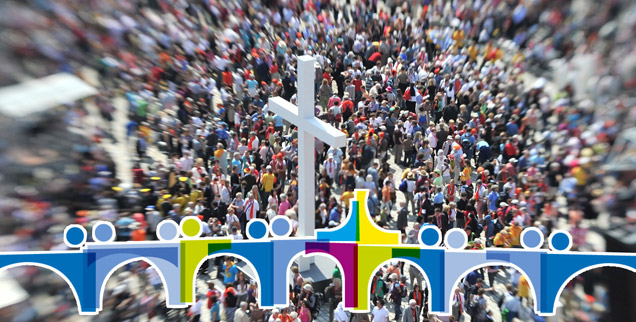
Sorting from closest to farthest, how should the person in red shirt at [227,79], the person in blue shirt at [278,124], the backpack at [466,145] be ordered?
1. the backpack at [466,145]
2. the person in blue shirt at [278,124]
3. the person in red shirt at [227,79]

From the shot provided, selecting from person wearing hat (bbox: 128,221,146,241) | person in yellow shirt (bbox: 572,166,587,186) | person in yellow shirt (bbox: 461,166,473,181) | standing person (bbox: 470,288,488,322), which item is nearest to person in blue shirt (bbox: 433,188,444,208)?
person in yellow shirt (bbox: 461,166,473,181)

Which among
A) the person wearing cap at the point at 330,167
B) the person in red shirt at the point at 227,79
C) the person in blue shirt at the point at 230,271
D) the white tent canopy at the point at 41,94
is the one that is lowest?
the person in blue shirt at the point at 230,271

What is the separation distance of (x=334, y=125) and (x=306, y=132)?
23.4 ft

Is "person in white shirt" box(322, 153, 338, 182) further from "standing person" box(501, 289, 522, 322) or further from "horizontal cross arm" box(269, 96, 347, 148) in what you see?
"standing person" box(501, 289, 522, 322)

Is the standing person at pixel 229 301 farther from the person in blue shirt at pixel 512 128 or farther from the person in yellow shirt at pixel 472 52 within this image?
the person in yellow shirt at pixel 472 52

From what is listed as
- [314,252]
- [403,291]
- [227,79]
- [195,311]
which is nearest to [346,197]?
[403,291]

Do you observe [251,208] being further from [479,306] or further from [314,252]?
[314,252]

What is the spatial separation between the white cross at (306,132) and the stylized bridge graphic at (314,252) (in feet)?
11.9

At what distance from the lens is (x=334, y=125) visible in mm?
22922

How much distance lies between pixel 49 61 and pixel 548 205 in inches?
414

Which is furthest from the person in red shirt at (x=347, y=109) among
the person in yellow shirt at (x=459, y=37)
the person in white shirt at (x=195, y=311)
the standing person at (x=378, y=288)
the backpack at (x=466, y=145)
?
the person in white shirt at (x=195, y=311)

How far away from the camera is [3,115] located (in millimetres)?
17188

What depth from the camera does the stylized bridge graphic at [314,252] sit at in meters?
11.4

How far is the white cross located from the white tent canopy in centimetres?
476
